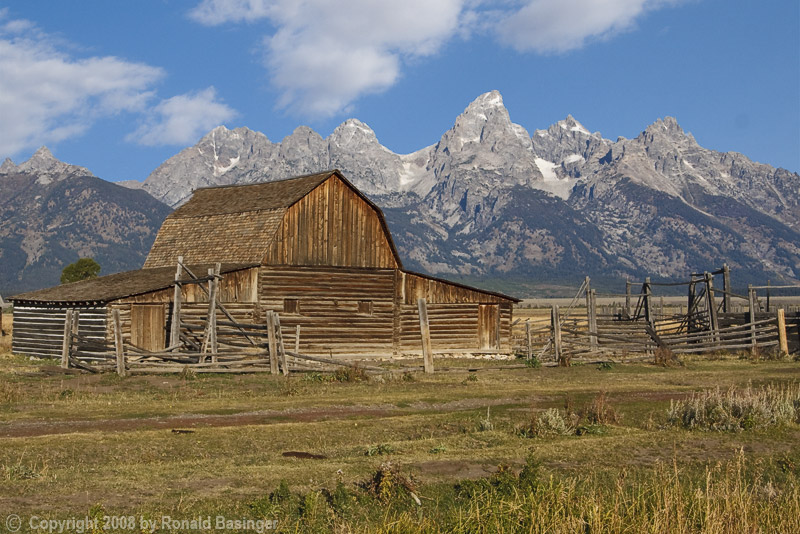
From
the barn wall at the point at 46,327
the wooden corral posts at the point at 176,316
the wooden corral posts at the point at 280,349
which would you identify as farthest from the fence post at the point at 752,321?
the barn wall at the point at 46,327

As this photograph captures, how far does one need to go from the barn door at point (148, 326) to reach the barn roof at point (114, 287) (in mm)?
858

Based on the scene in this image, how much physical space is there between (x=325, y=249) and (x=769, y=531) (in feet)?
98.1

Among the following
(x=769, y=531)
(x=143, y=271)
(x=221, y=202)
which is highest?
(x=221, y=202)

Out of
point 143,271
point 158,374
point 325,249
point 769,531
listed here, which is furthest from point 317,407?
point 143,271

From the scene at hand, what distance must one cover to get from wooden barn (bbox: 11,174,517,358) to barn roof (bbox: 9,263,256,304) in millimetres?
84

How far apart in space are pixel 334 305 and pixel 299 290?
1.88 m

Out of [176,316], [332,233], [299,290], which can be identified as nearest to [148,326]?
[176,316]

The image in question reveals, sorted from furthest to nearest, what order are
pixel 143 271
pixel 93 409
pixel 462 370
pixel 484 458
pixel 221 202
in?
pixel 221 202 → pixel 143 271 → pixel 462 370 → pixel 93 409 → pixel 484 458

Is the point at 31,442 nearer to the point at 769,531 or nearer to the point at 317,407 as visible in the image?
the point at 317,407

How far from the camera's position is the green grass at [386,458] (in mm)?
9391

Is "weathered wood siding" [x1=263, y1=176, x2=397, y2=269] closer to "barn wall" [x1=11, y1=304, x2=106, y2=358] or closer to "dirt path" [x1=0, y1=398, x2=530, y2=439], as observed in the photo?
"barn wall" [x1=11, y1=304, x2=106, y2=358]

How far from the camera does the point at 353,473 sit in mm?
11883

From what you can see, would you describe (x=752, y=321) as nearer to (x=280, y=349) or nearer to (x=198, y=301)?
(x=280, y=349)

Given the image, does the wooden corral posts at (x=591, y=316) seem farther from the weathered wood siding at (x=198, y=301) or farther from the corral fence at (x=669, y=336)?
the weathered wood siding at (x=198, y=301)
